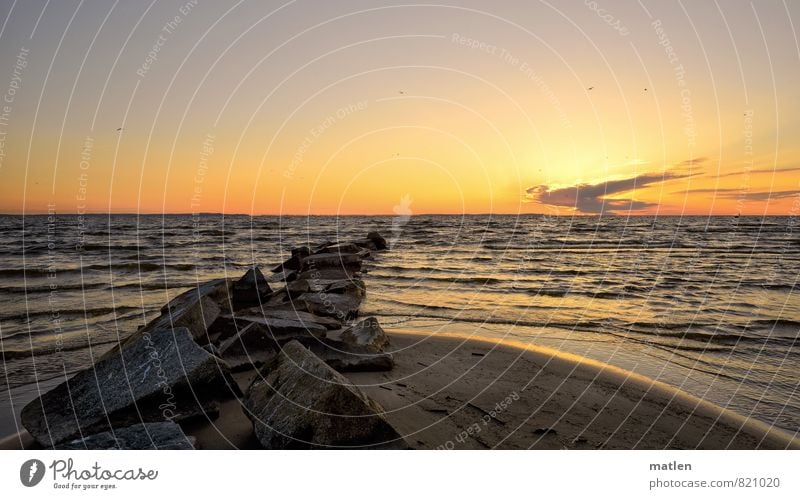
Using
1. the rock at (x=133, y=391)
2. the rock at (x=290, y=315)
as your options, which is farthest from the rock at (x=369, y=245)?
the rock at (x=133, y=391)

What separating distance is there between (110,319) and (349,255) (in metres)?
9.87

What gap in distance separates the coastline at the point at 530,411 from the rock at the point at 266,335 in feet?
1.42

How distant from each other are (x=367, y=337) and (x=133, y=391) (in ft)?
11.2

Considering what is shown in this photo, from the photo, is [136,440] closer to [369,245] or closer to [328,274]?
[328,274]

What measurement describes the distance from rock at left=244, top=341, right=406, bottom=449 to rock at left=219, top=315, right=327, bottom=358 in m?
2.28

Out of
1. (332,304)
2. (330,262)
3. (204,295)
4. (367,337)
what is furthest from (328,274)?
(367,337)

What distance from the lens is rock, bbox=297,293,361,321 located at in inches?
393

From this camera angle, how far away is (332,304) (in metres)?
10.6

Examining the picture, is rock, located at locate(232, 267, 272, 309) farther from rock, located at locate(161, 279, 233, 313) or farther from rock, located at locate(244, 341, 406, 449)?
rock, located at locate(244, 341, 406, 449)

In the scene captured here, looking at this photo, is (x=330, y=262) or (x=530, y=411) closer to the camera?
(x=530, y=411)

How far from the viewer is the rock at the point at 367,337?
6.96 m
